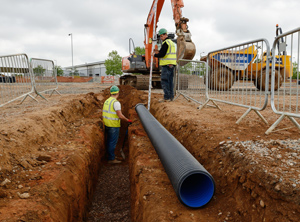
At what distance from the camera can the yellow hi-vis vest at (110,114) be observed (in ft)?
22.0

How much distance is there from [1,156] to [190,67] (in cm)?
616

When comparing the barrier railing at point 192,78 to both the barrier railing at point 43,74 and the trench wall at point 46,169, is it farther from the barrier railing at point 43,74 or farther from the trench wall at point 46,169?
the barrier railing at point 43,74

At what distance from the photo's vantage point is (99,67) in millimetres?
75188

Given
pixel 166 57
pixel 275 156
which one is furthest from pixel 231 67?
pixel 275 156

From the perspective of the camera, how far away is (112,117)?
6.90 m

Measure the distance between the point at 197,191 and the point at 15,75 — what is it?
23.3 ft

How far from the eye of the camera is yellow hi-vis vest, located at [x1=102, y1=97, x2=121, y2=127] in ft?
22.0

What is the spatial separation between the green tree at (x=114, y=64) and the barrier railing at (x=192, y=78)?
4543cm

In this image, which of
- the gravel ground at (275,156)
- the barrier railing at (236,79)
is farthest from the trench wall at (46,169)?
the barrier railing at (236,79)

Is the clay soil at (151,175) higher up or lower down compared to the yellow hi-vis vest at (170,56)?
lower down

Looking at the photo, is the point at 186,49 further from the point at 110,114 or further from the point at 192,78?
the point at 110,114

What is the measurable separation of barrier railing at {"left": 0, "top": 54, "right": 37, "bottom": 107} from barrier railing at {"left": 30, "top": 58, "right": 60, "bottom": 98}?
1.07ft

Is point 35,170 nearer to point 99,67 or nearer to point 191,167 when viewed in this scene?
point 191,167

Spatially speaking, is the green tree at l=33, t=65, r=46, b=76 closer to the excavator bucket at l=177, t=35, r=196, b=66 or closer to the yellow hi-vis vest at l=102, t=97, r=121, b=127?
the yellow hi-vis vest at l=102, t=97, r=121, b=127
